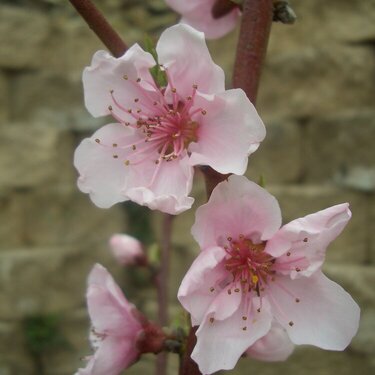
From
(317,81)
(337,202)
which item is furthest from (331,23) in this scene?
(337,202)

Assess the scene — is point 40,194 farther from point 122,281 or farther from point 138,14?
point 138,14

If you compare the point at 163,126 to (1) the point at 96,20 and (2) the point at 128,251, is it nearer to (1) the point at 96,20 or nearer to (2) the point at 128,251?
(1) the point at 96,20

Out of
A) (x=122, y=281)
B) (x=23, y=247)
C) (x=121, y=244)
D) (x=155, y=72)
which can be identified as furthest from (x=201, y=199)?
(x=155, y=72)

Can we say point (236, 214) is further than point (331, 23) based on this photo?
No

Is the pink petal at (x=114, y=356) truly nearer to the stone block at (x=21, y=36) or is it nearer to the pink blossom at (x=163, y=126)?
the pink blossom at (x=163, y=126)

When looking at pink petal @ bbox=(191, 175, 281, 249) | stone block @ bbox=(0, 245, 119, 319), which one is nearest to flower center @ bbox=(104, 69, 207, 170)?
pink petal @ bbox=(191, 175, 281, 249)

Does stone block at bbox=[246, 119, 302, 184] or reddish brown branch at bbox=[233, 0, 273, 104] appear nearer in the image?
reddish brown branch at bbox=[233, 0, 273, 104]

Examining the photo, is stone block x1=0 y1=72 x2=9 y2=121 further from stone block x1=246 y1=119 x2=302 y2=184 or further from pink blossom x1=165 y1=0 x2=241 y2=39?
pink blossom x1=165 y1=0 x2=241 y2=39

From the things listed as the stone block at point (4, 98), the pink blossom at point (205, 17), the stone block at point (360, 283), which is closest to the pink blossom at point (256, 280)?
the pink blossom at point (205, 17)
